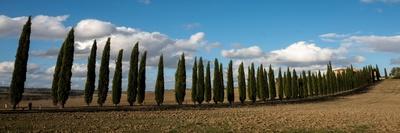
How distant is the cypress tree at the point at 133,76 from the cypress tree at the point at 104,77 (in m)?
3.43

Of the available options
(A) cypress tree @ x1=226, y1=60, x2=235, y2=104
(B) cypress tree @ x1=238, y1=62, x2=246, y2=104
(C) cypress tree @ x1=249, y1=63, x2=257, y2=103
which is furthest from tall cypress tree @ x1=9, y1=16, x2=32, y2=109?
(C) cypress tree @ x1=249, y1=63, x2=257, y2=103

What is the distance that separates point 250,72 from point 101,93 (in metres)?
29.5

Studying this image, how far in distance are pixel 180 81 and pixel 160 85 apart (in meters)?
3.62

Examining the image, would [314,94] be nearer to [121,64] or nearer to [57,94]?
[121,64]

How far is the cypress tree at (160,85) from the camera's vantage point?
1993 inches

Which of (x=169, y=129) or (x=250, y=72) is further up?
(x=250, y=72)

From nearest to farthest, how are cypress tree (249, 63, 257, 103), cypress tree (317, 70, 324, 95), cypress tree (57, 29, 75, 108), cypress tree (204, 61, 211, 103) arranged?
1. cypress tree (57, 29, 75, 108)
2. cypress tree (204, 61, 211, 103)
3. cypress tree (249, 63, 257, 103)
4. cypress tree (317, 70, 324, 95)

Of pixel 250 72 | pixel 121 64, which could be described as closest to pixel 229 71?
pixel 250 72

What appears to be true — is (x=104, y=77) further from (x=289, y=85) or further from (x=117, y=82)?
(x=289, y=85)

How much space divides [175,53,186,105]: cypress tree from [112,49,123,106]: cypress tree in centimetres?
910

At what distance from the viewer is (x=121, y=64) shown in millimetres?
47469

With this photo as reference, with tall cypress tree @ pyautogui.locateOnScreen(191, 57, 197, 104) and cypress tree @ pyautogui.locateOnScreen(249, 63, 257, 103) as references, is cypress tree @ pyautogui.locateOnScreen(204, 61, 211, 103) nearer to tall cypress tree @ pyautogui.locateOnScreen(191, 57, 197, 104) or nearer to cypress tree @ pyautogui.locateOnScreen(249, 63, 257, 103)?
tall cypress tree @ pyautogui.locateOnScreen(191, 57, 197, 104)

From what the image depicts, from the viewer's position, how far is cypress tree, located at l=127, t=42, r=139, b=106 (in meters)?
47.3

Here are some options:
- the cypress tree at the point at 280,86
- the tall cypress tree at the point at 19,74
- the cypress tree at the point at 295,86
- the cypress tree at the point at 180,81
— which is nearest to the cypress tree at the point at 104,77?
the tall cypress tree at the point at 19,74
